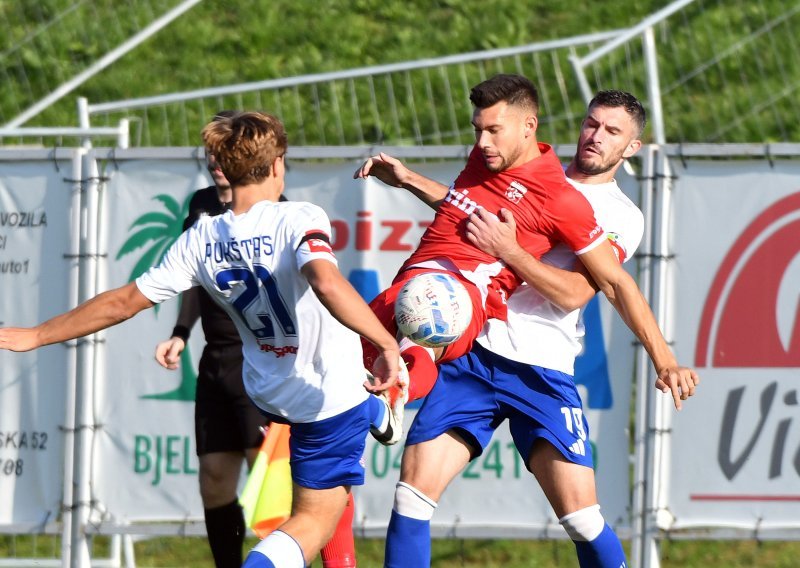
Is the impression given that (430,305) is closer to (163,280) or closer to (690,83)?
(163,280)

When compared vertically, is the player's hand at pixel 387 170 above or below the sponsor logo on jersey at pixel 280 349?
above

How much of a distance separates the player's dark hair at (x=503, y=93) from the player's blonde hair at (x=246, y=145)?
0.81 meters

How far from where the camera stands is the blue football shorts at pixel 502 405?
17.9 feet

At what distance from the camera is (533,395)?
18.1 ft

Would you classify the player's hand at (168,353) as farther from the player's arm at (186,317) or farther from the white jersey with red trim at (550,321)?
the white jersey with red trim at (550,321)

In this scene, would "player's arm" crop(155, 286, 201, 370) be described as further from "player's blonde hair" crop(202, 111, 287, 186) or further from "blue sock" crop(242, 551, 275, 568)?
"blue sock" crop(242, 551, 275, 568)

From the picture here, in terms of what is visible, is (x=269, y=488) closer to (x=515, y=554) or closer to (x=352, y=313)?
(x=352, y=313)

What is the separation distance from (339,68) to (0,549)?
570cm

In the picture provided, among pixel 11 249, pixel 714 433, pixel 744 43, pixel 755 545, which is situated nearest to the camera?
pixel 714 433

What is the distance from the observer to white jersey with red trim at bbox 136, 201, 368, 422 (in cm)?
499

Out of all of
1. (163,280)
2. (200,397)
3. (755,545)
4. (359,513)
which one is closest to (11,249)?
(200,397)

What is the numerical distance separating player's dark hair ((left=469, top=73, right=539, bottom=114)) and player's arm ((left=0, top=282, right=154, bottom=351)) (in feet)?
4.87

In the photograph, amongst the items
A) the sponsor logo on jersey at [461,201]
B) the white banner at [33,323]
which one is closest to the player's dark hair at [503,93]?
the sponsor logo on jersey at [461,201]

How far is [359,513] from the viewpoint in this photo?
24.4 ft
